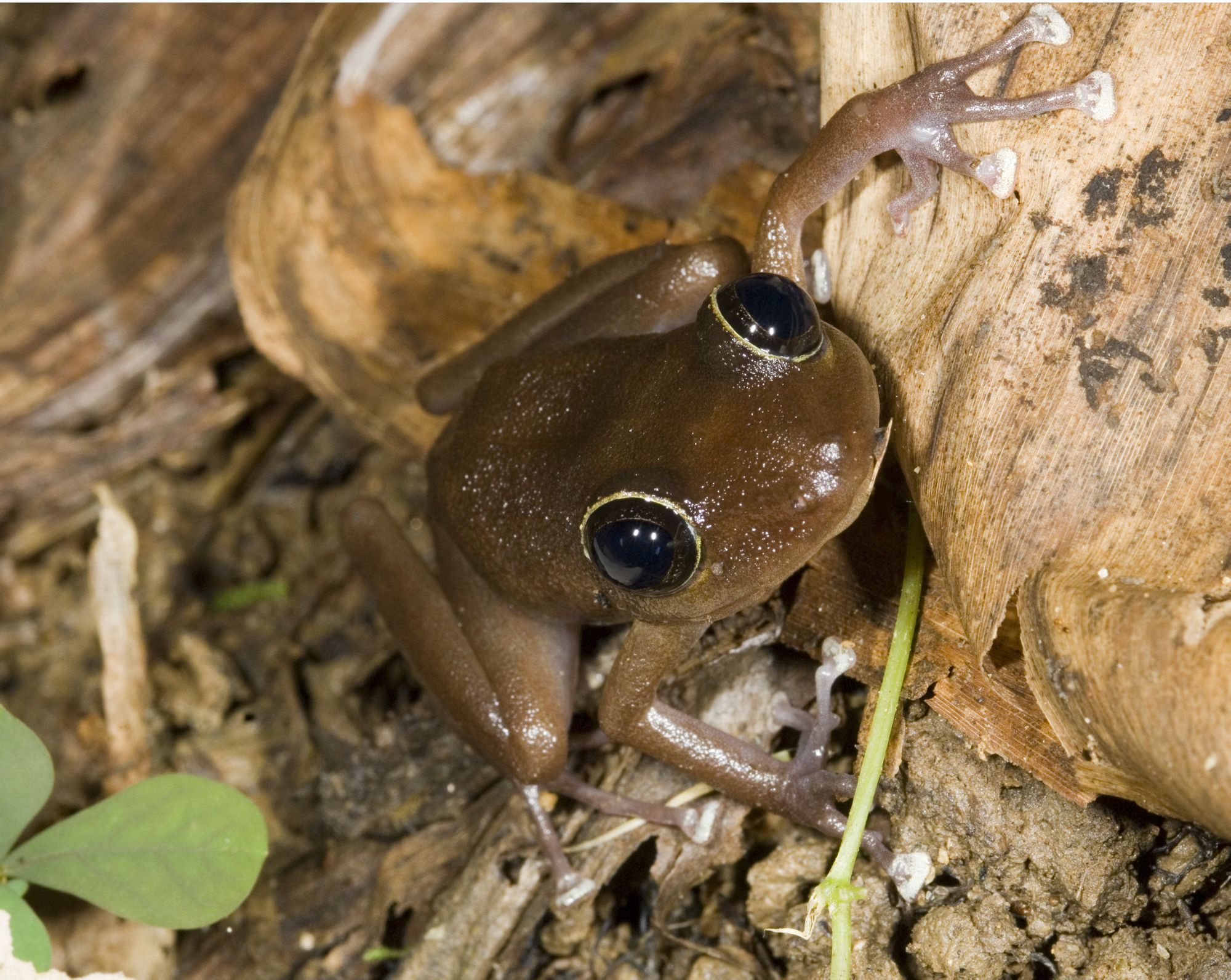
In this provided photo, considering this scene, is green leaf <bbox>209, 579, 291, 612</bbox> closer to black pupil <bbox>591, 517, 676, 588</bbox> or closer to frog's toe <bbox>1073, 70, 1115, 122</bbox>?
black pupil <bbox>591, 517, 676, 588</bbox>

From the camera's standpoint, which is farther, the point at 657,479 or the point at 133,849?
the point at 133,849

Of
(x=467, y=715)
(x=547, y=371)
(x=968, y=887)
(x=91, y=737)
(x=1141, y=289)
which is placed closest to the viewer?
(x=1141, y=289)

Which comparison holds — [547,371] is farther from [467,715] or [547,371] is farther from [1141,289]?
[1141,289]

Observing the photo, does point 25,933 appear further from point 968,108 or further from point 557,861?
point 968,108

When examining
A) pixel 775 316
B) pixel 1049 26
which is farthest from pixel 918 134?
pixel 775 316

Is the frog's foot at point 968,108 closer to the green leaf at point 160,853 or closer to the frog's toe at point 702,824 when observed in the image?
the frog's toe at point 702,824

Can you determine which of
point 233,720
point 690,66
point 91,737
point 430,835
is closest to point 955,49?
point 690,66

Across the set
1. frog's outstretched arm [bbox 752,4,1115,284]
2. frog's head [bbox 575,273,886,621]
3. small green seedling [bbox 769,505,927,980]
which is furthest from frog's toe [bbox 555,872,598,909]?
frog's outstretched arm [bbox 752,4,1115,284]
